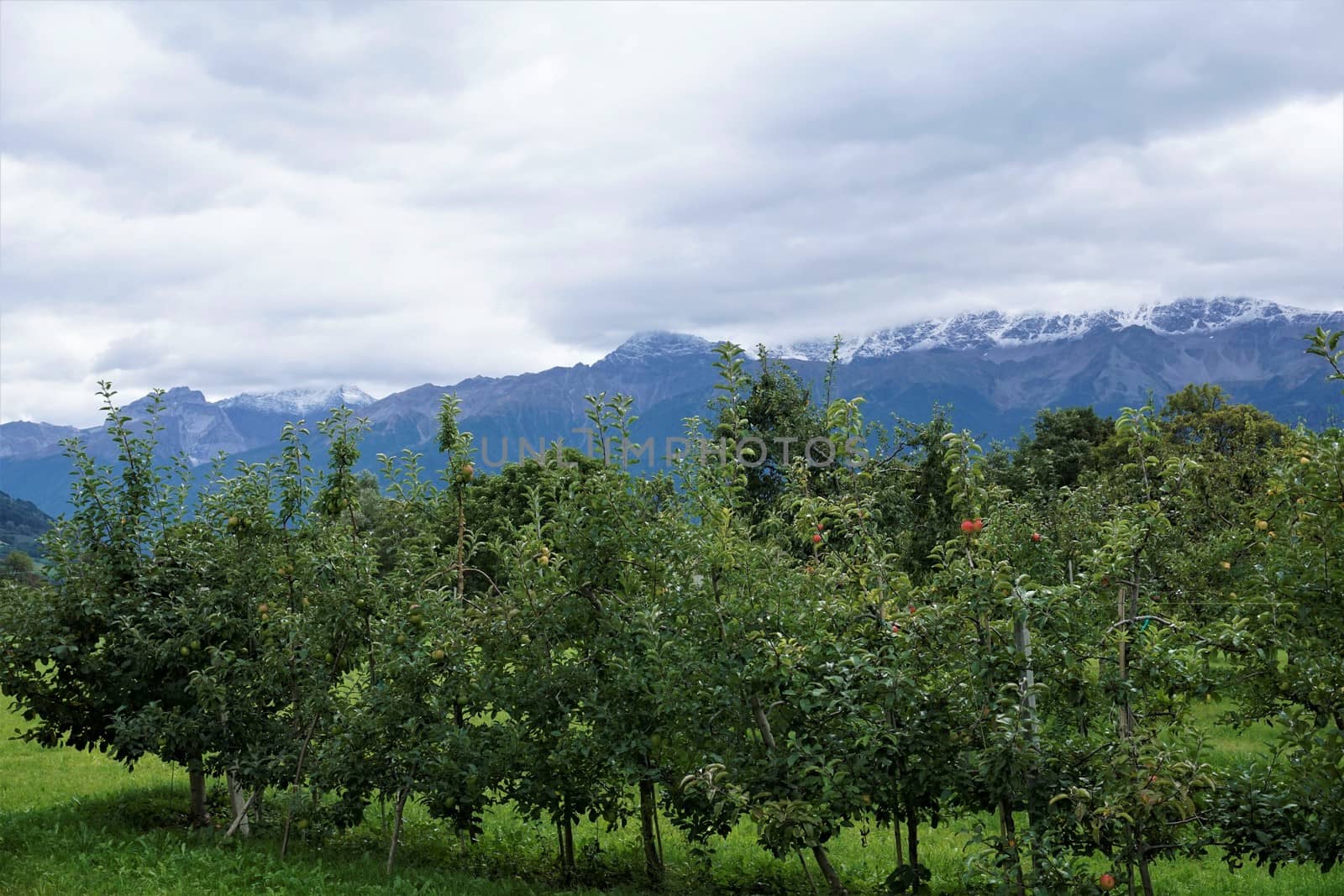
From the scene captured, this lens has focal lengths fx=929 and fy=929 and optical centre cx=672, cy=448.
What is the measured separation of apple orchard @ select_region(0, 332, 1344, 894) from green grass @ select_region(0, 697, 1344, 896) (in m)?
0.34

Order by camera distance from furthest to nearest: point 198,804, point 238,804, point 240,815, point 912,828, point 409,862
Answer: point 198,804 < point 238,804 < point 240,815 < point 409,862 < point 912,828

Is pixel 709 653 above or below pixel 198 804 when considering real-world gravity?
above

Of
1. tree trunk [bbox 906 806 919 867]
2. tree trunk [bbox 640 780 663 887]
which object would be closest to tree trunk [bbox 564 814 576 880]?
tree trunk [bbox 640 780 663 887]

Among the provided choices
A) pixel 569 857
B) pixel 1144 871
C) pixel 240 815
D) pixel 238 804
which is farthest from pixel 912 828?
pixel 238 804

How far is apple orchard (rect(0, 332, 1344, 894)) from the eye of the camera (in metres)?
5.88

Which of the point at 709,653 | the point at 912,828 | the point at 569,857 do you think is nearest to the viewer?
the point at 709,653

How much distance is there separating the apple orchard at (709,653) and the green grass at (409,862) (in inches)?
13.5

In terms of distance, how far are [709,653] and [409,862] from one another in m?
4.32

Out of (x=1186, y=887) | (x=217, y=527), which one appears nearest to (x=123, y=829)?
(x=217, y=527)

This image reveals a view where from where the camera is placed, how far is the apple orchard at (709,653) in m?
5.88

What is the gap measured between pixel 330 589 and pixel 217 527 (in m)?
2.21

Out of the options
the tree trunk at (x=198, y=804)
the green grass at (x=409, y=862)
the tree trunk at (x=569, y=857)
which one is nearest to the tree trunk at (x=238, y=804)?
the green grass at (x=409, y=862)

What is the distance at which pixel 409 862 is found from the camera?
8914 mm

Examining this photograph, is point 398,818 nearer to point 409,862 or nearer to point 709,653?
point 409,862
